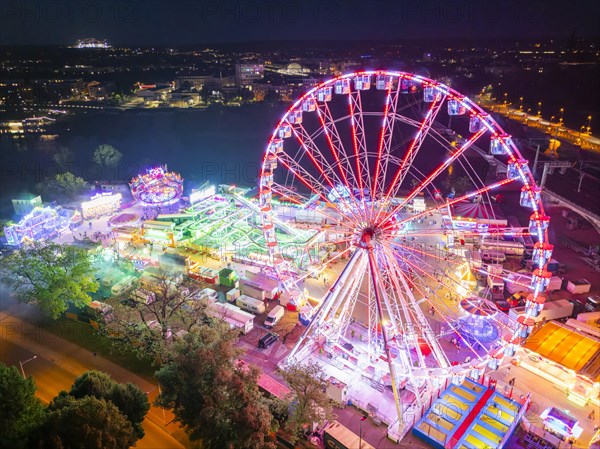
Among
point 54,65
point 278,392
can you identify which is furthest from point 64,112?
point 278,392

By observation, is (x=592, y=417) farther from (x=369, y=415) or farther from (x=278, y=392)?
(x=278, y=392)

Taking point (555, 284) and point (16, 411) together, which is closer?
point (16, 411)

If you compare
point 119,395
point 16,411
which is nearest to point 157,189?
point 119,395

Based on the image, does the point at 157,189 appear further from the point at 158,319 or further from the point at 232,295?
the point at 158,319

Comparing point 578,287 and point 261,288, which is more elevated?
point 578,287

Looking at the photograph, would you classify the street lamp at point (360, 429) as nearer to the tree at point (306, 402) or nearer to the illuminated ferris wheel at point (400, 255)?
the tree at point (306, 402)

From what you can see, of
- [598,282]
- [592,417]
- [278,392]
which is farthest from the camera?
[598,282]

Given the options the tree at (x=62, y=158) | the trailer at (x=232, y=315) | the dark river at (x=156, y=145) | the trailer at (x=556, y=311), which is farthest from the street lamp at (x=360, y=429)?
the tree at (x=62, y=158)
